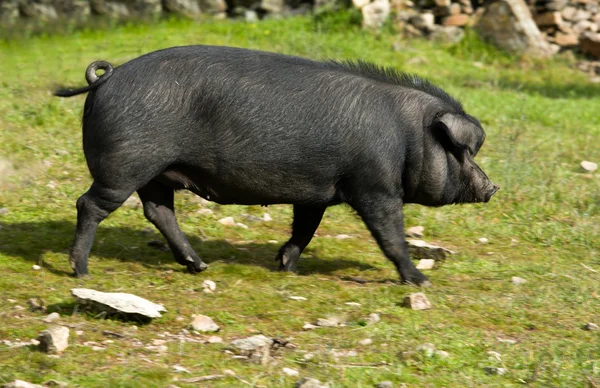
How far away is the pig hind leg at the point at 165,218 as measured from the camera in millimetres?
6211

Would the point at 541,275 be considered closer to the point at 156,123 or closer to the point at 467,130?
the point at 467,130

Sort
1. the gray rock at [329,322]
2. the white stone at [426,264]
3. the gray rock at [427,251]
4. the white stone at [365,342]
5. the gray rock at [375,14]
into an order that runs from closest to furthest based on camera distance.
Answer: the white stone at [365,342]
the gray rock at [329,322]
the white stone at [426,264]
the gray rock at [427,251]
the gray rock at [375,14]

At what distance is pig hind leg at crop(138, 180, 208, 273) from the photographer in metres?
6.21

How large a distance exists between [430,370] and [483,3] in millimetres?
11102

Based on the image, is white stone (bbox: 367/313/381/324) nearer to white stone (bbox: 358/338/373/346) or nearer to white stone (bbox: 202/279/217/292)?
white stone (bbox: 358/338/373/346)

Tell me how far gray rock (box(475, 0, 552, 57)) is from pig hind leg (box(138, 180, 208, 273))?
9.12 m

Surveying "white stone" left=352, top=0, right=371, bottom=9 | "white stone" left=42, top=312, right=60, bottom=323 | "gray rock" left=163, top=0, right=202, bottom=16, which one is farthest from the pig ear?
"gray rock" left=163, top=0, right=202, bottom=16

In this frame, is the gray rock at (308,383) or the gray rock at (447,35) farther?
the gray rock at (447,35)

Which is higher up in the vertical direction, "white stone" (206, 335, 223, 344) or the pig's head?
the pig's head

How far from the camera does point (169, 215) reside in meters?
6.30

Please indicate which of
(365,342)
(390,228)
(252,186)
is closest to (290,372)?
(365,342)

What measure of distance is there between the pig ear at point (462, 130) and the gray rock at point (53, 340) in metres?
2.81

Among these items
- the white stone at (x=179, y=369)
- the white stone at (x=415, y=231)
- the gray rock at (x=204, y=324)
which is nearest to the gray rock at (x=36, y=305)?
the gray rock at (x=204, y=324)

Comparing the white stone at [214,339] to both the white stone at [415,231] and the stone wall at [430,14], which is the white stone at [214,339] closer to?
the white stone at [415,231]
